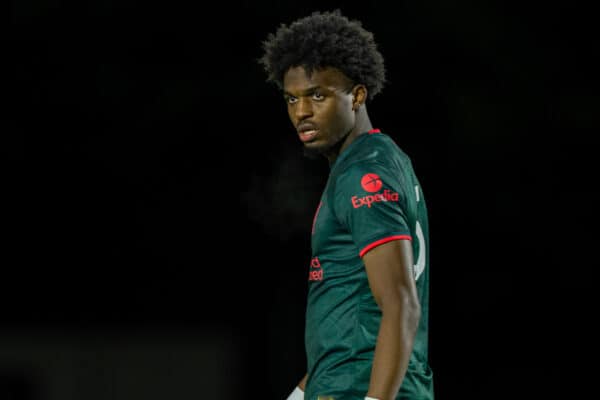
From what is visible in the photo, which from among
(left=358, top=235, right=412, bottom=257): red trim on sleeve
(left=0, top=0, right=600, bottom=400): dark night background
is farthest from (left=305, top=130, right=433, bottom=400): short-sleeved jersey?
(left=0, top=0, right=600, bottom=400): dark night background

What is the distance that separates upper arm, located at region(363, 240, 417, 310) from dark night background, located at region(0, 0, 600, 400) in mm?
2305

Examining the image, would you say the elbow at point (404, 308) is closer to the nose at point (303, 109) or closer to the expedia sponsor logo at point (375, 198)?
the expedia sponsor logo at point (375, 198)

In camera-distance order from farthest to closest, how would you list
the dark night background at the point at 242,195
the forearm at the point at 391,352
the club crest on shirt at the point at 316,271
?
the dark night background at the point at 242,195, the club crest on shirt at the point at 316,271, the forearm at the point at 391,352

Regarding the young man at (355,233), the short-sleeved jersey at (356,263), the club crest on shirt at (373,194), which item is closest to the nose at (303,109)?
the young man at (355,233)

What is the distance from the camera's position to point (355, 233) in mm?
1514

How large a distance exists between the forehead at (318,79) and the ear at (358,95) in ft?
0.07

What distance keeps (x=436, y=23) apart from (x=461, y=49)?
0.58 feet

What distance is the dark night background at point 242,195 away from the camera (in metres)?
3.80

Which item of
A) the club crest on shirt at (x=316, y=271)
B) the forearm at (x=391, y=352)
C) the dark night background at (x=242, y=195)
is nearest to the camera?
the forearm at (x=391, y=352)

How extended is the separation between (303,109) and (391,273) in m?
0.41

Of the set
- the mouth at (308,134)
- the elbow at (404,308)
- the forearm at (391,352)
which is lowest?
the forearm at (391,352)

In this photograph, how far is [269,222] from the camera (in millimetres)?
3930

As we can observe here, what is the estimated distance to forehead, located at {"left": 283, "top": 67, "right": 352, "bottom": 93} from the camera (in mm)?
1682

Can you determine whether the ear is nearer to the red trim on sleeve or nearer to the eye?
the eye
